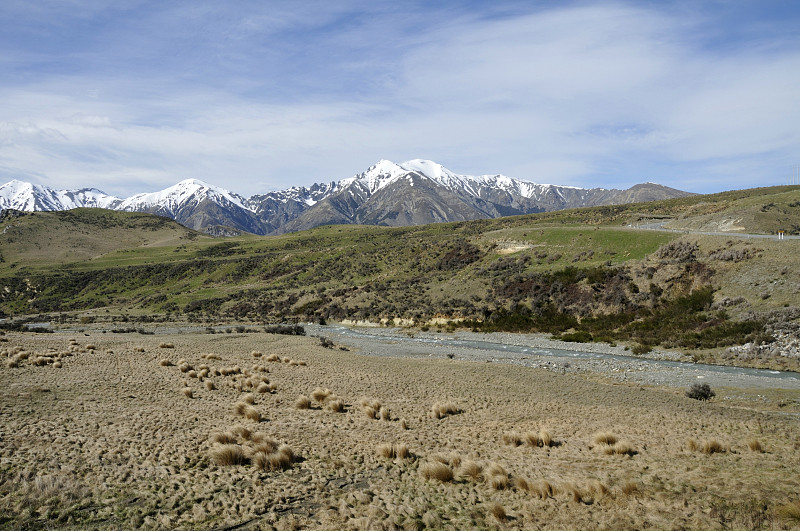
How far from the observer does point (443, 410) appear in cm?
1781

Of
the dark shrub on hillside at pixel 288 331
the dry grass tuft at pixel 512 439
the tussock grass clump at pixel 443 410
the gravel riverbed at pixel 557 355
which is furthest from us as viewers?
the dark shrub on hillside at pixel 288 331

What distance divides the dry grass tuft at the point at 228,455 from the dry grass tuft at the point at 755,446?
14.1 metres

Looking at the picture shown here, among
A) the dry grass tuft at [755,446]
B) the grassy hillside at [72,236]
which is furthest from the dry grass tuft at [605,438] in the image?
the grassy hillside at [72,236]

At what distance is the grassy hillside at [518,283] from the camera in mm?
34625

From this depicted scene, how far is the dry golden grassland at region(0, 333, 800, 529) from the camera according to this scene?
9.17m

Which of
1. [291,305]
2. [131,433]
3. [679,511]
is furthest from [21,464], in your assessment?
[291,305]

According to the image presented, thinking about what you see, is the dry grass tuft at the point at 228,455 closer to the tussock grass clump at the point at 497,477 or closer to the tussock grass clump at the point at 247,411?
the tussock grass clump at the point at 247,411

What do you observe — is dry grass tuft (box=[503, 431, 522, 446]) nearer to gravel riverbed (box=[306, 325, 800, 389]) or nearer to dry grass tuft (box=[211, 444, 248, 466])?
dry grass tuft (box=[211, 444, 248, 466])

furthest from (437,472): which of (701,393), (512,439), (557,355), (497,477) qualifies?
(557,355)

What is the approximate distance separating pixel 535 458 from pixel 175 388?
1530 centimetres

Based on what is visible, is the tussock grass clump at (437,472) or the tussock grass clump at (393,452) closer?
the tussock grass clump at (437,472)

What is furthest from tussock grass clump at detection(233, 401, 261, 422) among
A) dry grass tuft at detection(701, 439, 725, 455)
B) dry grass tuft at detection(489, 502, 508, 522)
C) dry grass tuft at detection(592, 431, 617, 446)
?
dry grass tuft at detection(701, 439, 725, 455)

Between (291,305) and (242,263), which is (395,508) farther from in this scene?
(242,263)

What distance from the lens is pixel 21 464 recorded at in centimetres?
1020
